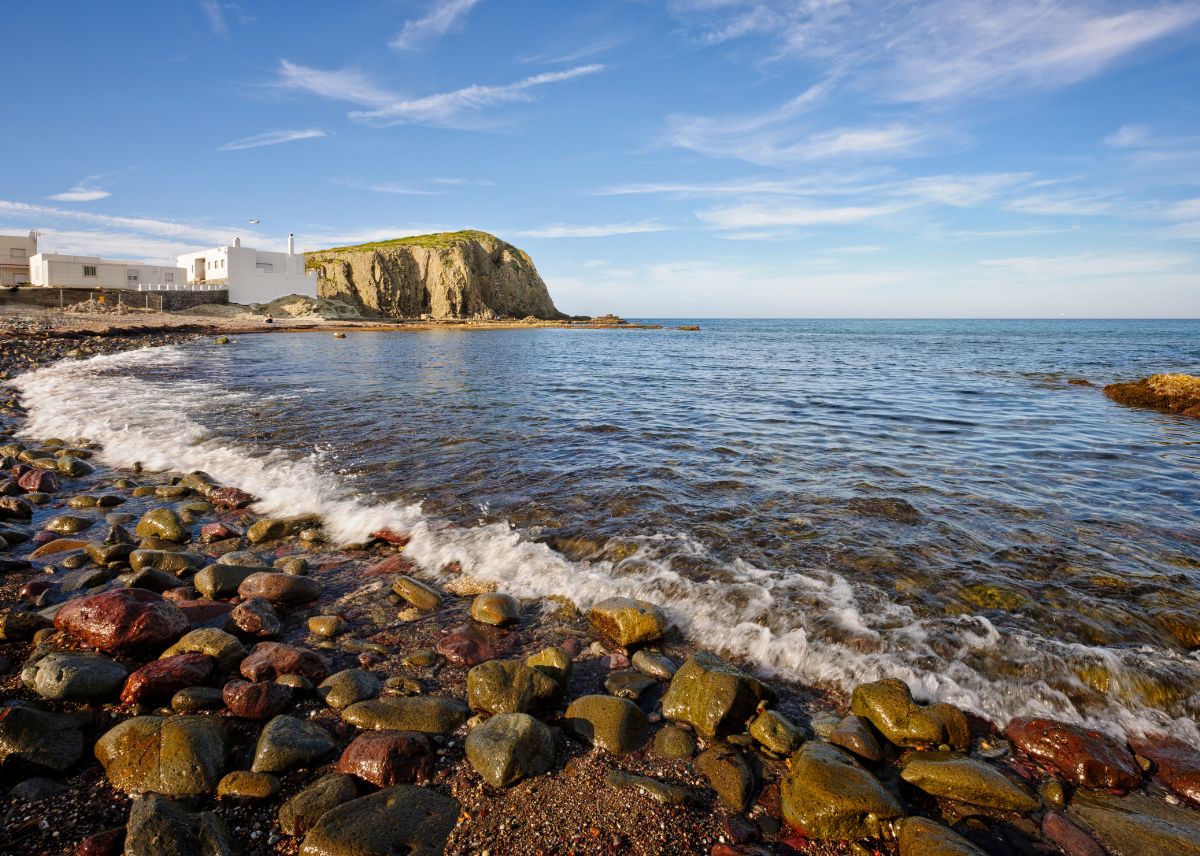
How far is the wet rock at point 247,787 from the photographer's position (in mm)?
3131

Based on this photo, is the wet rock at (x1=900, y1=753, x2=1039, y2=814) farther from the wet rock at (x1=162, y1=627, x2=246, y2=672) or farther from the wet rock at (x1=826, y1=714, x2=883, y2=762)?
the wet rock at (x1=162, y1=627, x2=246, y2=672)

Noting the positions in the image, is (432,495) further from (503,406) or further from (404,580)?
(503,406)

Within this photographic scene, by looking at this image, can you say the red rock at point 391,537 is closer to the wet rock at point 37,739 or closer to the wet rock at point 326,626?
the wet rock at point 326,626

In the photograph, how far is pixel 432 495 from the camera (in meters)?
8.73

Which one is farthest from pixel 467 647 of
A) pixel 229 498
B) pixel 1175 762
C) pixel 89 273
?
pixel 89 273

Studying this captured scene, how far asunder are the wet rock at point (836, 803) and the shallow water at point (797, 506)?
1.35m

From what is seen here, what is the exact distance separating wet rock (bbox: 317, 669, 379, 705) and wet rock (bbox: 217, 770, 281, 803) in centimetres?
72

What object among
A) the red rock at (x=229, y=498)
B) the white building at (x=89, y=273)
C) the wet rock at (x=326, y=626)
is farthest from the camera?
the white building at (x=89, y=273)

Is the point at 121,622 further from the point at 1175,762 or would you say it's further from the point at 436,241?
the point at 436,241

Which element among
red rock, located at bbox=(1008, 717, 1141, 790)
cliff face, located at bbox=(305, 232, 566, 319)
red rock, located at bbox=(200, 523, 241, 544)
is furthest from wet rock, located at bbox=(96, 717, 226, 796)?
cliff face, located at bbox=(305, 232, 566, 319)

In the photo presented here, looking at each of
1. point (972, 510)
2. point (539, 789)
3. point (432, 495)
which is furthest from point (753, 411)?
point (539, 789)

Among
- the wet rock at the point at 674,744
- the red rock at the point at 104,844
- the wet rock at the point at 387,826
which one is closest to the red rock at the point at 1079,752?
the wet rock at the point at 674,744

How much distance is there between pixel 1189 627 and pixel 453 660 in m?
6.52

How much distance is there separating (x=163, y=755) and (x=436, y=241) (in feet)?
344
